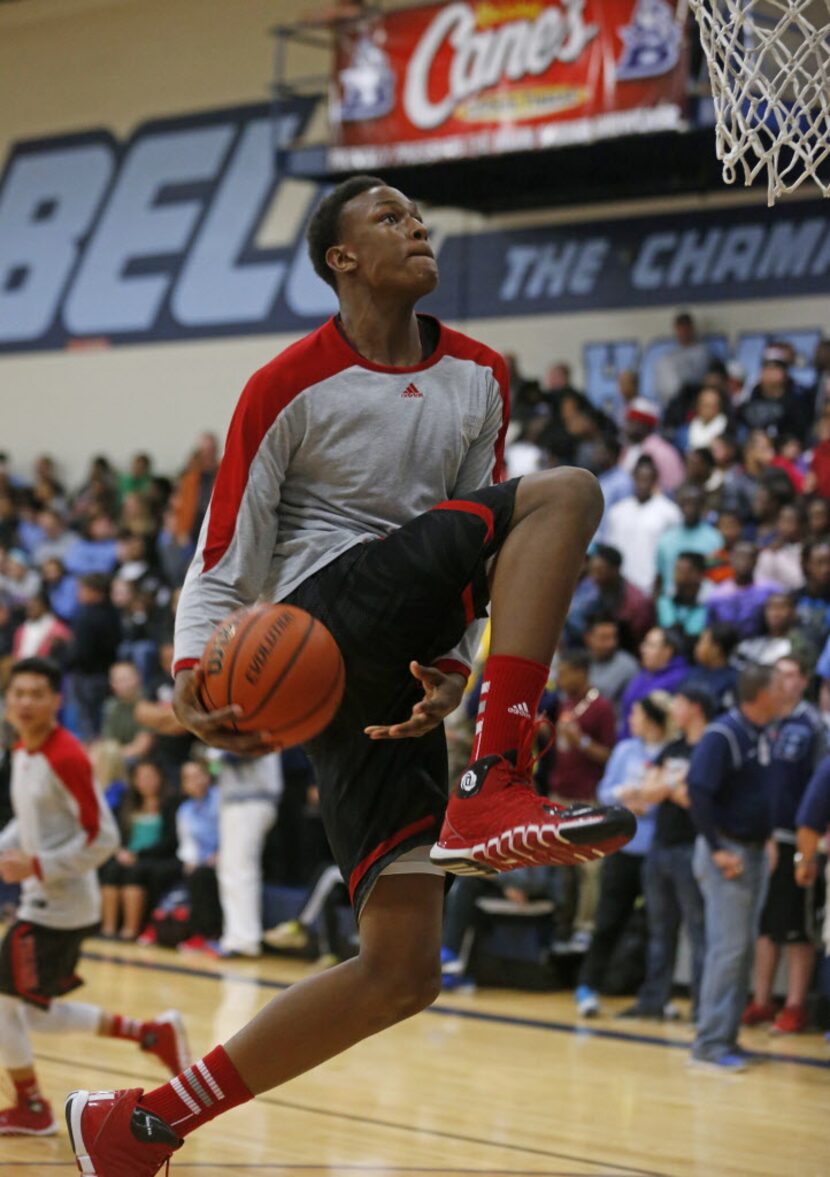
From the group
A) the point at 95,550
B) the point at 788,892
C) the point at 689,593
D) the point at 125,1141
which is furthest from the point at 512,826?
the point at 95,550

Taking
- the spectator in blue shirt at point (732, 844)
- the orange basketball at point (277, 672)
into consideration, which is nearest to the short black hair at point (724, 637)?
the spectator in blue shirt at point (732, 844)

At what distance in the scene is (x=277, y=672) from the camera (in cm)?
365

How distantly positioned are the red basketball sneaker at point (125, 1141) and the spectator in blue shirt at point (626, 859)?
5.77m

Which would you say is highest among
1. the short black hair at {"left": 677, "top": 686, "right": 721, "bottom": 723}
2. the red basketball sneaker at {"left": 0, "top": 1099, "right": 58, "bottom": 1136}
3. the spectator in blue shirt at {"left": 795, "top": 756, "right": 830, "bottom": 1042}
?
the short black hair at {"left": 677, "top": 686, "right": 721, "bottom": 723}

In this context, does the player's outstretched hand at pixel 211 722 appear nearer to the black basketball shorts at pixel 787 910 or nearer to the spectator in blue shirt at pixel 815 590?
the black basketball shorts at pixel 787 910

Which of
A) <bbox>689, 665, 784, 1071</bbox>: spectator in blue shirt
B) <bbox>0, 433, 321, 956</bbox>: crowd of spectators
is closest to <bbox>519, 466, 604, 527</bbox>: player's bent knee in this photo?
<bbox>689, 665, 784, 1071</bbox>: spectator in blue shirt

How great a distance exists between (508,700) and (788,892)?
550 centimetres

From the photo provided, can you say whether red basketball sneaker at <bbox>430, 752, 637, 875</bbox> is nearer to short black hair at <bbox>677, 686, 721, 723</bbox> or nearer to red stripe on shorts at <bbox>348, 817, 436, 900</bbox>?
red stripe on shorts at <bbox>348, 817, 436, 900</bbox>

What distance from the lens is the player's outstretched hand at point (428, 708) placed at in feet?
12.7

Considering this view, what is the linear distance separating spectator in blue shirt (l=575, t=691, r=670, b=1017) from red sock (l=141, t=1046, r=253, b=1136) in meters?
5.75

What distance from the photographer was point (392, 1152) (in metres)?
6.48

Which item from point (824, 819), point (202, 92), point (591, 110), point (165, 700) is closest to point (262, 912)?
point (165, 700)

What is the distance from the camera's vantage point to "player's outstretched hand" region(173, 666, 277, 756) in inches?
147

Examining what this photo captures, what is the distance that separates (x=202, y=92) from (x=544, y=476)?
15.9m
